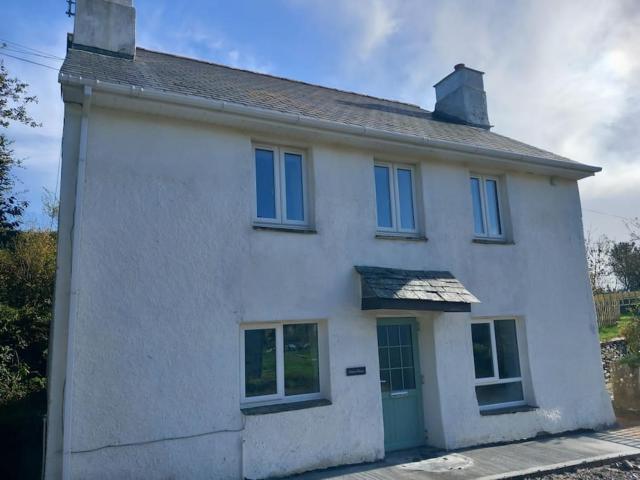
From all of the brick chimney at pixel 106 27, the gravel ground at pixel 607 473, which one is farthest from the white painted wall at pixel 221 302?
the brick chimney at pixel 106 27

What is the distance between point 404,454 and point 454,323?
2419 millimetres

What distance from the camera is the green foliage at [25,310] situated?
9.47 metres

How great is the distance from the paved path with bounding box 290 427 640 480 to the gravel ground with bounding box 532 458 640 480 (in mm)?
118

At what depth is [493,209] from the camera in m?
9.91

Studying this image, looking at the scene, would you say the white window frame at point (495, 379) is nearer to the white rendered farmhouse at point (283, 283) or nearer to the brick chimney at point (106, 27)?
the white rendered farmhouse at point (283, 283)

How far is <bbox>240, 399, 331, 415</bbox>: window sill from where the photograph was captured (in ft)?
21.6

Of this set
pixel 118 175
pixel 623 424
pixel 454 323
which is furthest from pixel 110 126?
pixel 623 424

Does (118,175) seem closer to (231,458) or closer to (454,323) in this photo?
(231,458)

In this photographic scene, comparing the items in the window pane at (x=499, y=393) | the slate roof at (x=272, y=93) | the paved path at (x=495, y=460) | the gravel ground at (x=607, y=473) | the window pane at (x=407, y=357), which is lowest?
the gravel ground at (x=607, y=473)

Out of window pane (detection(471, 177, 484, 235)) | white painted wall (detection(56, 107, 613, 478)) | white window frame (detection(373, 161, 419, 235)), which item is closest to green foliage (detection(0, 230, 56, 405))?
white painted wall (detection(56, 107, 613, 478))

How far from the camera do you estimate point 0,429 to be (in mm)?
6574

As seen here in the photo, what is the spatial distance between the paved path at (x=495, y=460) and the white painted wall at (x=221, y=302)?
0.29 meters

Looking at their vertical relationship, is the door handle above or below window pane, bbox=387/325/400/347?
below

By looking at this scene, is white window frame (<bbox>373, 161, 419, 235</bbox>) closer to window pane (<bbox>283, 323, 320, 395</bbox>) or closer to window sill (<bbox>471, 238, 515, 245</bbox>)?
window sill (<bbox>471, 238, 515, 245</bbox>)
